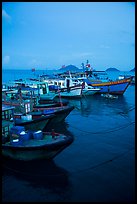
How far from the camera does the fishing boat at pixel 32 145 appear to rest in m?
12.6

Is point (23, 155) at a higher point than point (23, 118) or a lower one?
lower

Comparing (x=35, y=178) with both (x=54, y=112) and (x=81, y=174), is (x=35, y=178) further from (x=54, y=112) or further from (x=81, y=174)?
(x=54, y=112)

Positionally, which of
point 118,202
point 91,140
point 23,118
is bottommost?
point 118,202

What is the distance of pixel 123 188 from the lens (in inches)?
423

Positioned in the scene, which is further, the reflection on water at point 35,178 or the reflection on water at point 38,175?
the reflection on water at point 38,175

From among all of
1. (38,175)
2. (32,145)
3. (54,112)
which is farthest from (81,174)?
(54,112)

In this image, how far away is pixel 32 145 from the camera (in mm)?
12805

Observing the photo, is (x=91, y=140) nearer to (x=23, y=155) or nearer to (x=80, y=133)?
(x=80, y=133)

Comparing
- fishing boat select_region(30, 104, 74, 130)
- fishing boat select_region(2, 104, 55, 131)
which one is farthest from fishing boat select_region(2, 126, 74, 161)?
fishing boat select_region(30, 104, 74, 130)

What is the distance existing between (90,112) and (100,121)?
17.3 ft

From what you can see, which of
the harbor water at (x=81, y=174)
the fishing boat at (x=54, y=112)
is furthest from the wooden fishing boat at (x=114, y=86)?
the harbor water at (x=81, y=174)

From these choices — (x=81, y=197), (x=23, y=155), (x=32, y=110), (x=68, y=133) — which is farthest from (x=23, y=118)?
(x=81, y=197)

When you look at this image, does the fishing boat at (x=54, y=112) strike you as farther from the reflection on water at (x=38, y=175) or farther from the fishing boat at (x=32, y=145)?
the reflection on water at (x=38, y=175)

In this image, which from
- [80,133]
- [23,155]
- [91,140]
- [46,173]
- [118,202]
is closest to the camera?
[118,202]
